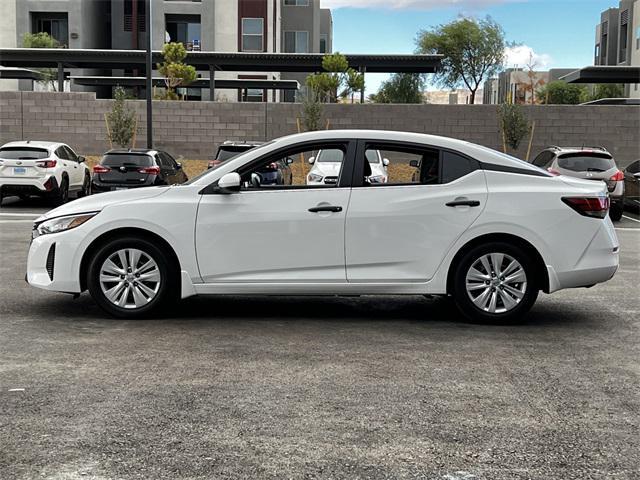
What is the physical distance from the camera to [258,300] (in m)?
8.80

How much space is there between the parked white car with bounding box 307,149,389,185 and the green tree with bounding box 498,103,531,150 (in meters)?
13.6

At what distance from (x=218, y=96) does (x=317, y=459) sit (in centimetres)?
4737

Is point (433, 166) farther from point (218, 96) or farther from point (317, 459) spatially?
point (218, 96)

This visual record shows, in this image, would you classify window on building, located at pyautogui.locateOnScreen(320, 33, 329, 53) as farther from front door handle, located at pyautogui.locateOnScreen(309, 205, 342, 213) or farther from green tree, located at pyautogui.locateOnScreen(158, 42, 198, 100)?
front door handle, located at pyautogui.locateOnScreen(309, 205, 342, 213)

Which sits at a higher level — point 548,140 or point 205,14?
point 205,14

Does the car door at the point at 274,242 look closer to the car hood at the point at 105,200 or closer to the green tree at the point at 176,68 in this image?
the car hood at the point at 105,200

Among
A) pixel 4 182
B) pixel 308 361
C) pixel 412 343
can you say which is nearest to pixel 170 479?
pixel 308 361

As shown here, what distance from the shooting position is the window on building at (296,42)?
192ft

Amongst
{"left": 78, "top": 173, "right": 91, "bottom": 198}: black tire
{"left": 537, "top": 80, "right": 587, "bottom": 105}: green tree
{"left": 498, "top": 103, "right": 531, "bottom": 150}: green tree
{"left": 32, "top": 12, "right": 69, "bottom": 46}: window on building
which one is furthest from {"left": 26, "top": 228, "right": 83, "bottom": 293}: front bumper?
{"left": 537, "top": 80, "right": 587, "bottom": 105}: green tree

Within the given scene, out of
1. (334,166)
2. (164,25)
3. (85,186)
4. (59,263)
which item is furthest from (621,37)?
(59,263)

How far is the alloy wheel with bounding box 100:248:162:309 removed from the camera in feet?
24.7

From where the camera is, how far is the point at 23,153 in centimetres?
2008

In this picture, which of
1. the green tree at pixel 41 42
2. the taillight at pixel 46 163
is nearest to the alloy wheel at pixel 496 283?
the taillight at pixel 46 163

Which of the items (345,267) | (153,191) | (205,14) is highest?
(205,14)
